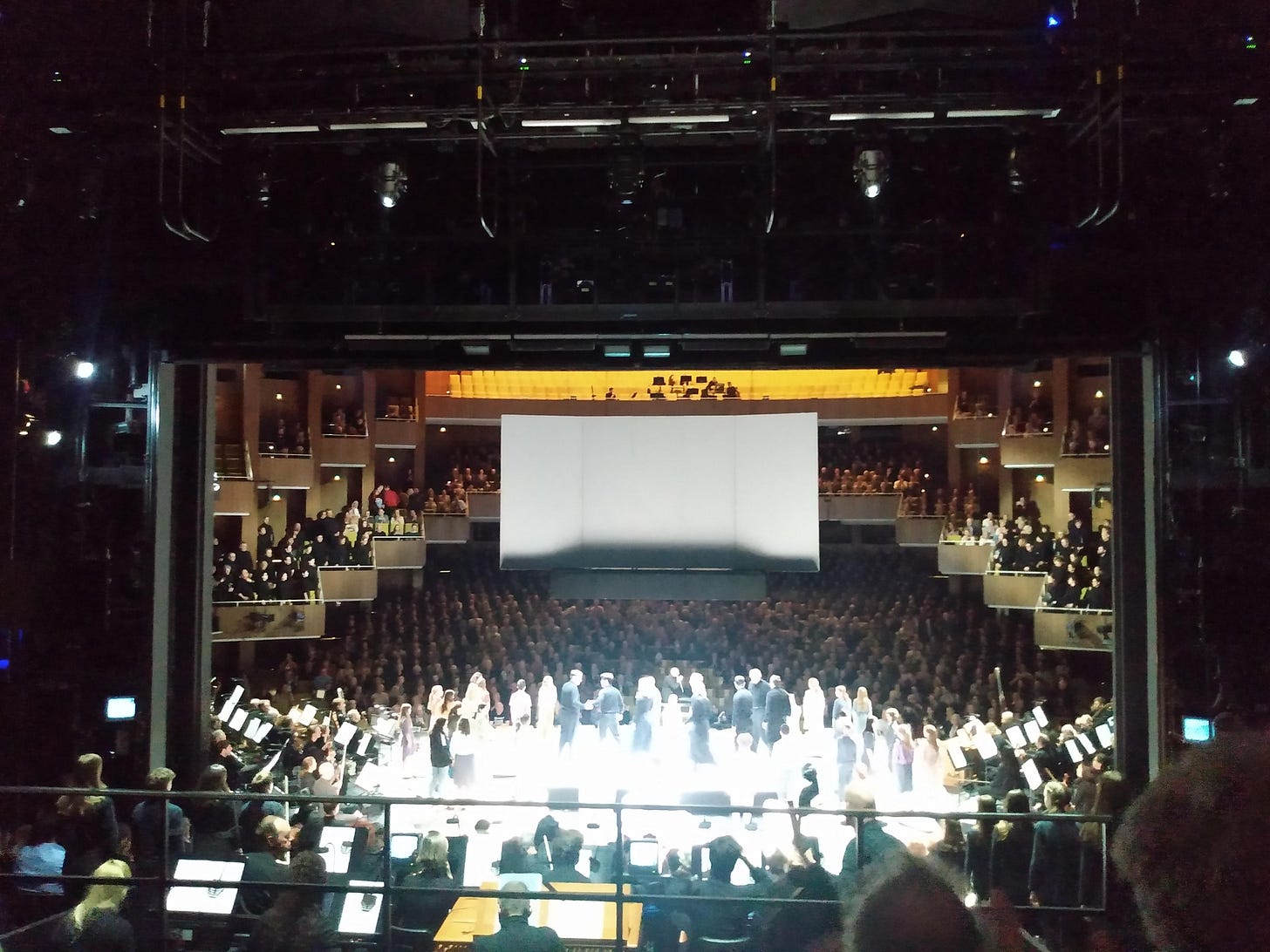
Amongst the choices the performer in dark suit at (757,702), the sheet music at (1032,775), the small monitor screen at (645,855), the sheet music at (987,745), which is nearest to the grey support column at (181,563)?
the small monitor screen at (645,855)

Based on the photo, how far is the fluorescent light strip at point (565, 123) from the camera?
5317mm

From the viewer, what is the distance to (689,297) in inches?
251

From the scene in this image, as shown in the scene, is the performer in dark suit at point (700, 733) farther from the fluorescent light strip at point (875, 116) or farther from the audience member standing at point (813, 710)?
the fluorescent light strip at point (875, 116)

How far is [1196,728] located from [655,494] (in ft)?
16.4

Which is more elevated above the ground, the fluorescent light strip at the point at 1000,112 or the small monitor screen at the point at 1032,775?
the fluorescent light strip at the point at 1000,112

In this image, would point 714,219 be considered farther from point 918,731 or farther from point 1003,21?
point 918,731

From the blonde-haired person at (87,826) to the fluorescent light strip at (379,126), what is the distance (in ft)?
14.1

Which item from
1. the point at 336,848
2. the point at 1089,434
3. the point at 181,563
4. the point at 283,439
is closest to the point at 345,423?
the point at 283,439

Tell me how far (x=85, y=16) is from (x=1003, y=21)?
5585mm

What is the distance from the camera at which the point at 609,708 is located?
981 cm

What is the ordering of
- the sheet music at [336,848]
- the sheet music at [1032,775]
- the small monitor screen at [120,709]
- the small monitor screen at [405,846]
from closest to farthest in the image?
1. the sheet music at [336,848]
2. the small monitor screen at [405,846]
3. the small monitor screen at [120,709]
4. the sheet music at [1032,775]

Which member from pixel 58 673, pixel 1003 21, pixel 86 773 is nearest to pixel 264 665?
pixel 58 673

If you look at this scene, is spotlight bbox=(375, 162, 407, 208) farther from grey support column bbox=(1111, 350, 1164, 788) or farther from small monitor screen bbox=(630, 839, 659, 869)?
grey support column bbox=(1111, 350, 1164, 788)

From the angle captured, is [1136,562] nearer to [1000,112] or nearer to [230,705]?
[1000,112]
